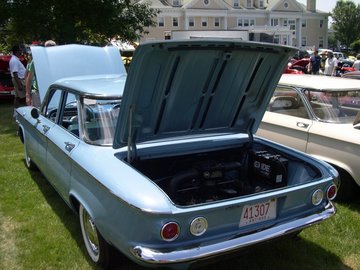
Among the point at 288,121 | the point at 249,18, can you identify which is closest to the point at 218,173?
the point at 288,121

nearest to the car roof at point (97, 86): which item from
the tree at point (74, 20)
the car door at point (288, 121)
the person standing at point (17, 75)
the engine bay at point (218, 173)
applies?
the engine bay at point (218, 173)

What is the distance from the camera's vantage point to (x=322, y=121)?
16.3 feet

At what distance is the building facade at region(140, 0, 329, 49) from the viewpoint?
6062cm

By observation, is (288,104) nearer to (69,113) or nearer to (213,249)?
(69,113)

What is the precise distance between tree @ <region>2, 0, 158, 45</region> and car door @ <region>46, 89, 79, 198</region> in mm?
9514

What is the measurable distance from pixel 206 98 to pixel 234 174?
74 centimetres

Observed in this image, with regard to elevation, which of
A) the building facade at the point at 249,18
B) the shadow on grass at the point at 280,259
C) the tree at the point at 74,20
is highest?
the building facade at the point at 249,18

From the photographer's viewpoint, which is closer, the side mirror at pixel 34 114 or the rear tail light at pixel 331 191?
the rear tail light at pixel 331 191

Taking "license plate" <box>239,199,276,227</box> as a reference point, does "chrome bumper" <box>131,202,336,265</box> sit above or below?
below

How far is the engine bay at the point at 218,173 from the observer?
3.46 meters

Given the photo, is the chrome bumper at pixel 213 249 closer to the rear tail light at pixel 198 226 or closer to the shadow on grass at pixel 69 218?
the rear tail light at pixel 198 226

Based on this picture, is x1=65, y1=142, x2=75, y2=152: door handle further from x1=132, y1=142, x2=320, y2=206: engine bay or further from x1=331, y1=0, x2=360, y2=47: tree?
x1=331, y1=0, x2=360, y2=47: tree

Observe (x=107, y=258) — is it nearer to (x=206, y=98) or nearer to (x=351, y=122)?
(x=206, y=98)

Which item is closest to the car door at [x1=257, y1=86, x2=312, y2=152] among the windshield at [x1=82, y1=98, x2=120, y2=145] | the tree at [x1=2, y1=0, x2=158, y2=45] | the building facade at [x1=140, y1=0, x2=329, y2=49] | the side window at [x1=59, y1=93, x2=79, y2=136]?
the windshield at [x1=82, y1=98, x2=120, y2=145]
